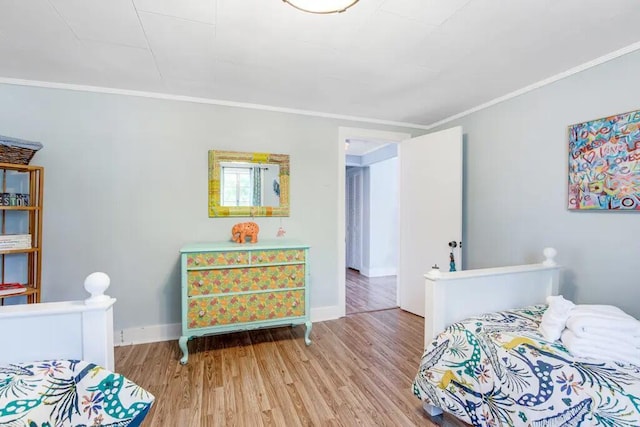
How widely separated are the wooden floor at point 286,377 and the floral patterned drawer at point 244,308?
280 mm

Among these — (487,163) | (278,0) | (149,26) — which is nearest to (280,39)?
(278,0)

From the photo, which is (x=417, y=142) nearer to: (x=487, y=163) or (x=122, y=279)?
(x=487, y=163)

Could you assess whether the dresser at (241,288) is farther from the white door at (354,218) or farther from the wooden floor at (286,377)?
the white door at (354,218)

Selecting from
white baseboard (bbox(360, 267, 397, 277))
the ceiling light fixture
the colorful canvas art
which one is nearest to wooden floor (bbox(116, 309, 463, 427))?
the colorful canvas art

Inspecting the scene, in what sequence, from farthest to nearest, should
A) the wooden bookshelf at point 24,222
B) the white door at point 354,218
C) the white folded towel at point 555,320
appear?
1. the white door at point 354,218
2. the wooden bookshelf at point 24,222
3. the white folded towel at point 555,320

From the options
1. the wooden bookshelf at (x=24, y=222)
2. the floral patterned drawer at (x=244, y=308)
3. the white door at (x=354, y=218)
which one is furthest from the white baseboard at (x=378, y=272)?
the wooden bookshelf at (x=24, y=222)

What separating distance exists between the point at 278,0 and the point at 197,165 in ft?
5.55

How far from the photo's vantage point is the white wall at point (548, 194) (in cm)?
195

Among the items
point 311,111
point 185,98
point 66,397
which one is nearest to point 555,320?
A: point 66,397

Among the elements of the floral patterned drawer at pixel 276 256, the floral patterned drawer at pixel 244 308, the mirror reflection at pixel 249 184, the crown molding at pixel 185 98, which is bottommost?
the floral patterned drawer at pixel 244 308

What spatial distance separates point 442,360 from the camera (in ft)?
5.10

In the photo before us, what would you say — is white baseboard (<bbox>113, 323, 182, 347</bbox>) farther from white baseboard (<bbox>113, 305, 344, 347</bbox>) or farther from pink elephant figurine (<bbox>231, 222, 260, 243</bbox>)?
pink elephant figurine (<bbox>231, 222, 260, 243</bbox>)

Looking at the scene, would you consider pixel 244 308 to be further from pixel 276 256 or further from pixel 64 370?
pixel 64 370

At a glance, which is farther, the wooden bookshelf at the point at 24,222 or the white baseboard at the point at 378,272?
the white baseboard at the point at 378,272
